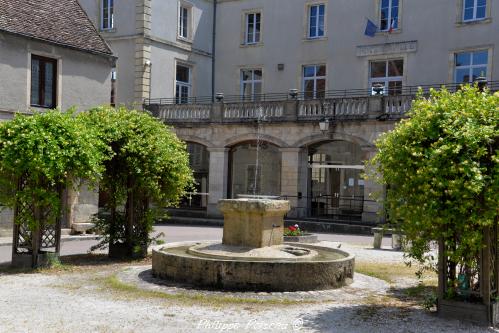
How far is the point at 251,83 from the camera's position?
30.9 m

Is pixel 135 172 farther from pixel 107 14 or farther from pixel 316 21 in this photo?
pixel 107 14

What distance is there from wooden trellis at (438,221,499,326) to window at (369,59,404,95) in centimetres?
1929

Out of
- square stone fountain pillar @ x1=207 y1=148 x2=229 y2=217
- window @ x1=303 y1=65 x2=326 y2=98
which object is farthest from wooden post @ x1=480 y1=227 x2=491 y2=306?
window @ x1=303 y1=65 x2=326 y2=98

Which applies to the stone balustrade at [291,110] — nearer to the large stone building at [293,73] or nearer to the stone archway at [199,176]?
the large stone building at [293,73]

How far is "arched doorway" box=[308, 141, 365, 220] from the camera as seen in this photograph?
92.7 ft

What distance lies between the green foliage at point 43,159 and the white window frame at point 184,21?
63.7 ft

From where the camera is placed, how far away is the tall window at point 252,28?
30516 millimetres

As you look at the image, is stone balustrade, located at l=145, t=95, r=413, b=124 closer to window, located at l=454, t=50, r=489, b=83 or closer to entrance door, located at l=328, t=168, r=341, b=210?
window, located at l=454, t=50, r=489, b=83

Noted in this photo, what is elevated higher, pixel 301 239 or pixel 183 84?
pixel 183 84

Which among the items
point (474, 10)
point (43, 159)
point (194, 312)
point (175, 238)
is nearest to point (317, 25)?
point (474, 10)

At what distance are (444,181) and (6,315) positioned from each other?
5.68 metres

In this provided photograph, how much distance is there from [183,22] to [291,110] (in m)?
9.26

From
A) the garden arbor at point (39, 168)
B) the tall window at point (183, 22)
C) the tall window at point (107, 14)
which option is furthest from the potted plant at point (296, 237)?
the tall window at point (107, 14)

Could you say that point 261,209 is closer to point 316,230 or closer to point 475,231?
point 475,231
